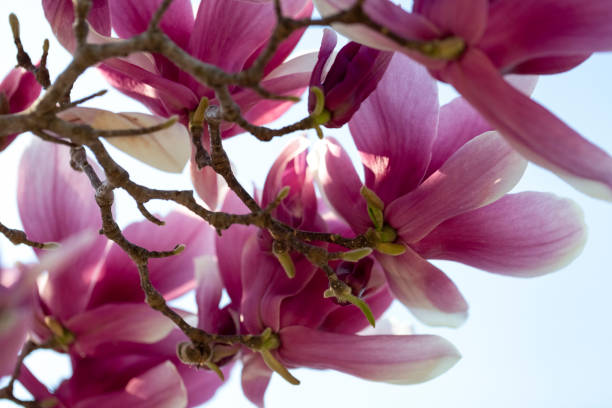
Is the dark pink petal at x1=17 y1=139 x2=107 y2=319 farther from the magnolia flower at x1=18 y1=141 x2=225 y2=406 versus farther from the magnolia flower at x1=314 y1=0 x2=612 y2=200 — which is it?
the magnolia flower at x1=314 y1=0 x2=612 y2=200

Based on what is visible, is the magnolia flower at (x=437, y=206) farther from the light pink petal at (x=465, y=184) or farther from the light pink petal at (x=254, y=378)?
the light pink petal at (x=254, y=378)

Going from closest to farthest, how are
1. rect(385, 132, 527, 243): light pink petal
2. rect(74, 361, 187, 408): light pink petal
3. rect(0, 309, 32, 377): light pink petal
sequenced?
rect(0, 309, 32, 377): light pink petal, rect(385, 132, 527, 243): light pink petal, rect(74, 361, 187, 408): light pink petal

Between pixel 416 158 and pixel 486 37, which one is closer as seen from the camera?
pixel 486 37

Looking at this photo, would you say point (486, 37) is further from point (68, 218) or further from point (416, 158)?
point (68, 218)

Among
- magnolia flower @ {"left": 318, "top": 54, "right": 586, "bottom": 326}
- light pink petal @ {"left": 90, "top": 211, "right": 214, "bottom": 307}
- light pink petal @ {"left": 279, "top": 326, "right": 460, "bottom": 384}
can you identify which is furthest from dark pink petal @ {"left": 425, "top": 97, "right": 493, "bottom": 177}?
light pink petal @ {"left": 90, "top": 211, "right": 214, "bottom": 307}

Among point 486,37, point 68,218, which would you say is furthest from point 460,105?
point 68,218

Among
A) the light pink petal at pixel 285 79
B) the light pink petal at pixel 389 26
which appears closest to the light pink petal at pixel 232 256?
the light pink petal at pixel 285 79
